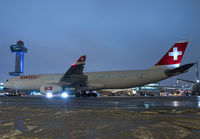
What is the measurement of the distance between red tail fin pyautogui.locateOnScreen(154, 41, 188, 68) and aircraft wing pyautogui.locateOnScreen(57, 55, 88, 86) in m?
11.1

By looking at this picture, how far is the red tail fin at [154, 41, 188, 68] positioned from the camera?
2389 cm

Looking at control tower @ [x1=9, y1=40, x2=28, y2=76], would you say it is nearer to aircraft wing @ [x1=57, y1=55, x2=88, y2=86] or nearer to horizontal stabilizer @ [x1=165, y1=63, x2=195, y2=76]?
aircraft wing @ [x1=57, y1=55, x2=88, y2=86]

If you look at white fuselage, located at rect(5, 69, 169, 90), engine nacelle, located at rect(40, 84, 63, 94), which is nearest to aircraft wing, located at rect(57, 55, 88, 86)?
white fuselage, located at rect(5, 69, 169, 90)

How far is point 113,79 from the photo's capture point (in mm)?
25766

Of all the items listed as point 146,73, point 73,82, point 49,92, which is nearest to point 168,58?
point 146,73

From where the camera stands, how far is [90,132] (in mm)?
3803

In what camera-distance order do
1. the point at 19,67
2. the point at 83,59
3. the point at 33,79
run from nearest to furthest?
the point at 83,59, the point at 33,79, the point at 19,67

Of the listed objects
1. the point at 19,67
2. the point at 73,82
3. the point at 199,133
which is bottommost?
the point at 199,133

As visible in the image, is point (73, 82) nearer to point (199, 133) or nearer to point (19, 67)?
point (199, 133)

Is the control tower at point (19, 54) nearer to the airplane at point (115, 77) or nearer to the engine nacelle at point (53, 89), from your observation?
the airplane at point (115, 77)

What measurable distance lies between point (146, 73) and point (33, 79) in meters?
18.8

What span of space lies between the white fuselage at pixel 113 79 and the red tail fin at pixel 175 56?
1.52 metres

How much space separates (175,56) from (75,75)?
13.8 m

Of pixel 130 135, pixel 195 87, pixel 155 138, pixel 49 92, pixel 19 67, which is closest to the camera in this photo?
pixel 155 138
